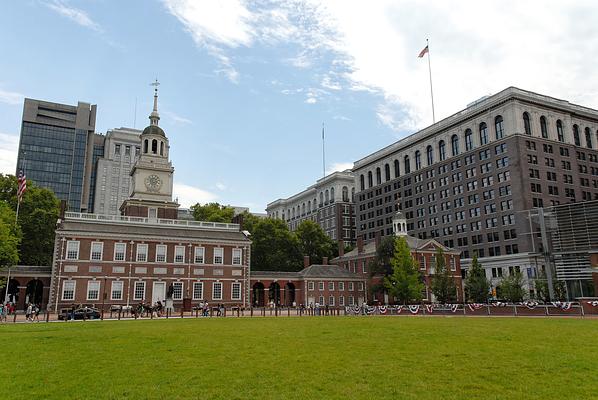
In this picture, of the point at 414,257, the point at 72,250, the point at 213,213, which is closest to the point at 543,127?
the point at 414,257

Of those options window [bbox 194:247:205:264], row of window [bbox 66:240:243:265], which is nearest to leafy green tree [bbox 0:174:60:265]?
row of window [bbox 66:240:243:265]

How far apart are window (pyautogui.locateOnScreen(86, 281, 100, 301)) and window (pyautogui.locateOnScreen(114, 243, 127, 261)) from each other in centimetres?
363

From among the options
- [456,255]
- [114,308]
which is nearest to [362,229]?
[456,255]

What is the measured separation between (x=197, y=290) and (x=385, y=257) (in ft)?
91.6

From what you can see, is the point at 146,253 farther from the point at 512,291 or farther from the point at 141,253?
the point at 512,291

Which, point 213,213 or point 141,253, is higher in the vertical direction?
point 213,213

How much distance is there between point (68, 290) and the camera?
5256 cm

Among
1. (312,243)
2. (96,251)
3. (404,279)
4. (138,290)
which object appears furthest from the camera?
(312,243)

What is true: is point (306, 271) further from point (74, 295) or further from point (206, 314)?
point (74, 295)

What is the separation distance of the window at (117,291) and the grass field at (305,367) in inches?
1389

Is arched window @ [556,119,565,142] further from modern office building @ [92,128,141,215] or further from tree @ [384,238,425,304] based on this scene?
modern office building @ [92,128,141,215]

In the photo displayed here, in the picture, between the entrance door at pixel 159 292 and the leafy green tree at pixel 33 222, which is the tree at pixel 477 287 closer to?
the entrance door at pixel 159 292

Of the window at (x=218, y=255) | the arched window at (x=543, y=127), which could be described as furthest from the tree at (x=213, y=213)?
the arched window at (x=543, y=127)

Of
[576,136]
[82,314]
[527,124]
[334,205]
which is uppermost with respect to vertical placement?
[527,124]
